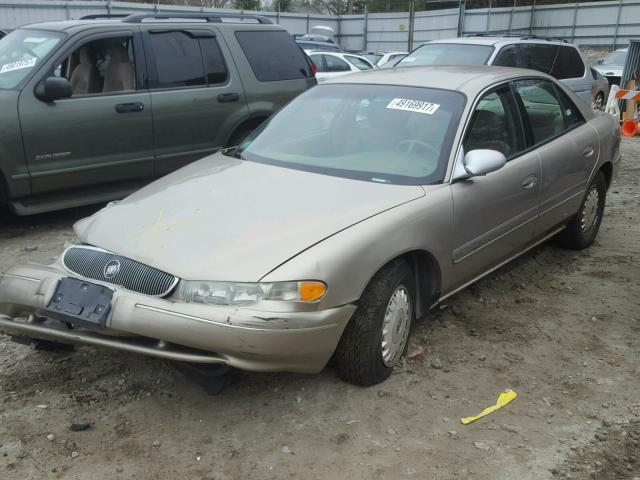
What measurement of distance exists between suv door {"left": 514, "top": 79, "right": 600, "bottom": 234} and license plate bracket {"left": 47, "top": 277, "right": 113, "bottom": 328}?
304cm

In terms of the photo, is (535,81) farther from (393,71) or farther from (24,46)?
(24,46)

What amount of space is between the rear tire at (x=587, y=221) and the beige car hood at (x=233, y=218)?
7.92ft

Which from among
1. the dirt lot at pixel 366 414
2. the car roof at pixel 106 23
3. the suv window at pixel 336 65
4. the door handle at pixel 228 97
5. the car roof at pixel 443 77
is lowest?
the suv window at pixel 336 65

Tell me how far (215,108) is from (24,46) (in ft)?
5.93

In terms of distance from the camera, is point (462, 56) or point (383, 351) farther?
point (462, 56)

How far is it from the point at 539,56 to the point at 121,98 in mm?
6470

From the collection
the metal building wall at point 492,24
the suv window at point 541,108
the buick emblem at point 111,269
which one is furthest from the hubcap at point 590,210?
the metal building wall at point 492,24

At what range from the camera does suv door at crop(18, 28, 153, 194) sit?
18.2ft

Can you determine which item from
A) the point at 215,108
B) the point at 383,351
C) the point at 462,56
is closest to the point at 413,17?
the point at 462,56

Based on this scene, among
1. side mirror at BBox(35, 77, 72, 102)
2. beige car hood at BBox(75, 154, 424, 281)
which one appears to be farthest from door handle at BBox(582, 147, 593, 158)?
side mirror at BBox(35, 77, 72, 102)

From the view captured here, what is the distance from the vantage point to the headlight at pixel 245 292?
284 centimetres

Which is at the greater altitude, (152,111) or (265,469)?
(152,111)

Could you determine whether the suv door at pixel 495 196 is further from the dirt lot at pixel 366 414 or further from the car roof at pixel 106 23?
the car roof at pixel 106 23

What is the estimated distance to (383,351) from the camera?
340 centimetres
